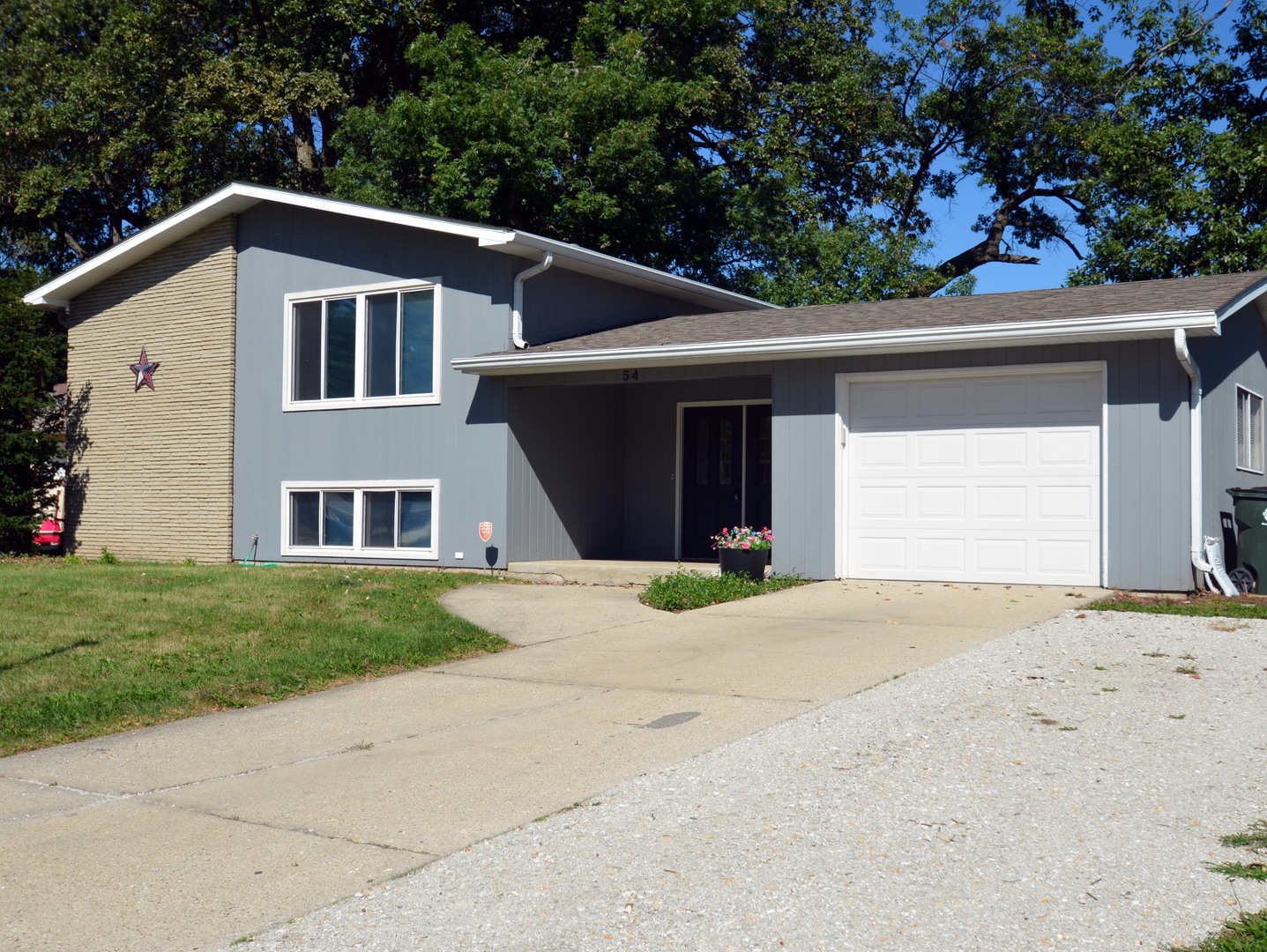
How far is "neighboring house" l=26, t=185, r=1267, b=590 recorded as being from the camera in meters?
11.8

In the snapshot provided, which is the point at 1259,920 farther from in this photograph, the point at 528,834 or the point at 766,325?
the point at 766,325

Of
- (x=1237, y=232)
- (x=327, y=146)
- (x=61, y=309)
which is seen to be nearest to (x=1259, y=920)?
(x=1237, y=232)

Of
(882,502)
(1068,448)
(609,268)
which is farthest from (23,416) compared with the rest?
(1068,448)

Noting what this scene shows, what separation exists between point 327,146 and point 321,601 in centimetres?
1965

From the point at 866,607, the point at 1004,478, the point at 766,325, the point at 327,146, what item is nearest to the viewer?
the point at 866,607

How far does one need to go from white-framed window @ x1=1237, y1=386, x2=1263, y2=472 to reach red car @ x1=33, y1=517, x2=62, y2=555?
16.5m

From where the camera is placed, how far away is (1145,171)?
850 inches

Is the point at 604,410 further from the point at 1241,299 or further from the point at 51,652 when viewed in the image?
the point at 51,652

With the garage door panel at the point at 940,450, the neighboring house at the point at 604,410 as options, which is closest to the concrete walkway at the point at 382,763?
the neighboring house at the point at 604,410

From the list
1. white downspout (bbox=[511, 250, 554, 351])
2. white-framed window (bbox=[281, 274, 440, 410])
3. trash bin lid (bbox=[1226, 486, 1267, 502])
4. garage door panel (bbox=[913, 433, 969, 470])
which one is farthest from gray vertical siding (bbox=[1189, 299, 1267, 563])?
white-framed window (bbox=[281, 274, 440, 410])

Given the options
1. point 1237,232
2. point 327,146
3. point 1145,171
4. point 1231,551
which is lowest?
point 1231,551

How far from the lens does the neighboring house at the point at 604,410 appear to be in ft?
38.8

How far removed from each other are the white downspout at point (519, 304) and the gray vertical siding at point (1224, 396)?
7.09 metres

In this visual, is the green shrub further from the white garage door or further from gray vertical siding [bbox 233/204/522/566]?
gray vertical siding [bbox 233/204/522/566]
